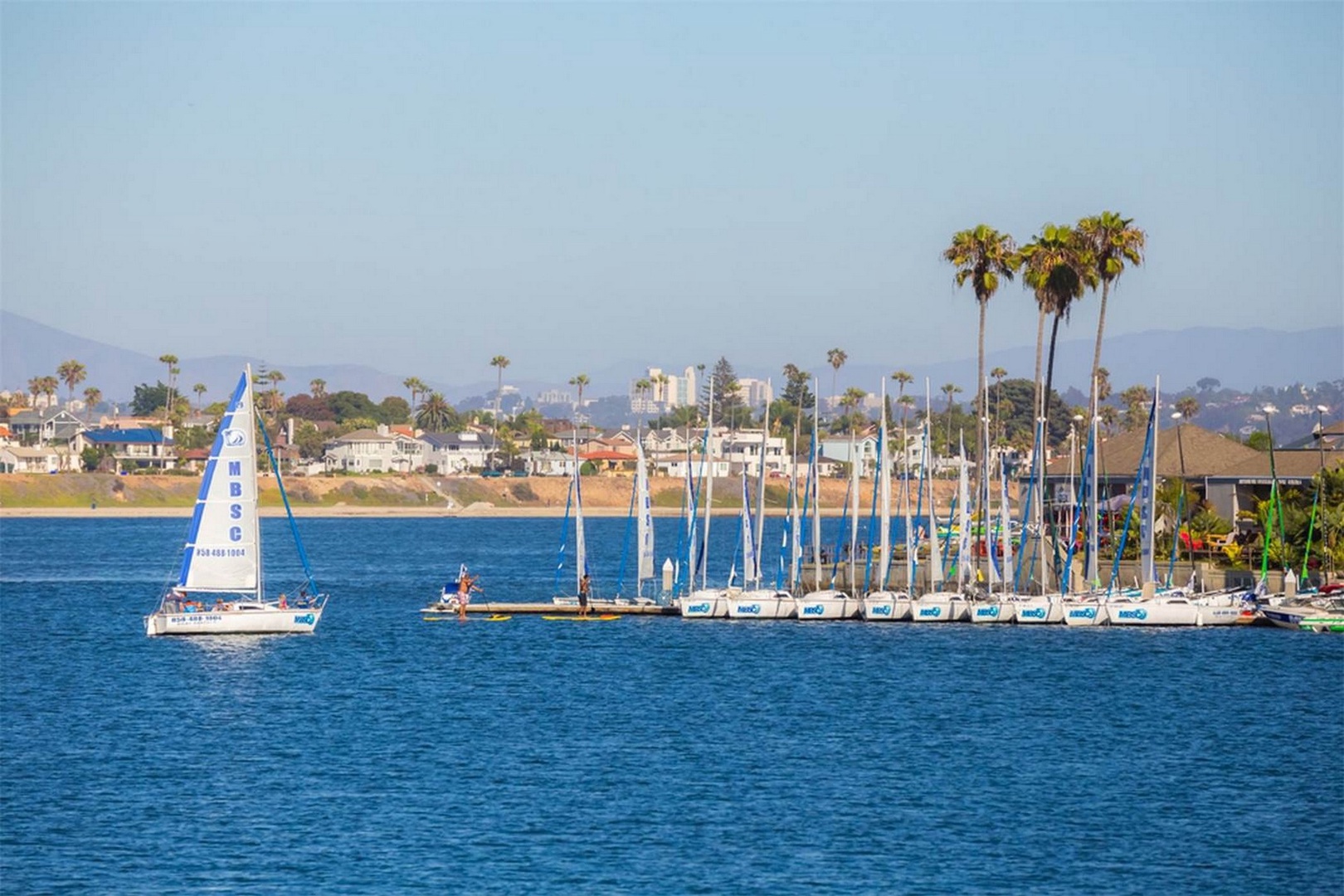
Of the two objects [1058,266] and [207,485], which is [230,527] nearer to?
[207,485]

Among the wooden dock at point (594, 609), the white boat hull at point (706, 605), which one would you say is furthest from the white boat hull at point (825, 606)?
the wooden dock at point (594, 609)

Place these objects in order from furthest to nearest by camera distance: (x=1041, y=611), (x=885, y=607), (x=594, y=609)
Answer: (x=594, y=609), (x=885, y=607), (x=1041, y=611)

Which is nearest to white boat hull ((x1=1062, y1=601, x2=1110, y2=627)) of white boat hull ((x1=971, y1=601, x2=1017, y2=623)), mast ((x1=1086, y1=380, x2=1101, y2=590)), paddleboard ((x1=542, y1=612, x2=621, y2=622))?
white boat hull ((x1=971, y1=601, x2=1017, y2=623))

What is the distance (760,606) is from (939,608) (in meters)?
7.62

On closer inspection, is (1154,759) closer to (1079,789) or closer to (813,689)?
(1079,789)

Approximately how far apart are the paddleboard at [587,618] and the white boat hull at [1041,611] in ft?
57.2

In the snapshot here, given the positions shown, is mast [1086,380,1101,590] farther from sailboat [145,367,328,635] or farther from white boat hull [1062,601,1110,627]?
sailboat [145,367,328,635]

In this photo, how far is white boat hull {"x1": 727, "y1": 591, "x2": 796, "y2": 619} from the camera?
81125mm

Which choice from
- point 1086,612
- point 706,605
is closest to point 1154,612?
point 1086,612

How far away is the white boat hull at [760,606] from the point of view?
81.1 m

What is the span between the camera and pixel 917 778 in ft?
150

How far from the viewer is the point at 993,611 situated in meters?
79.1

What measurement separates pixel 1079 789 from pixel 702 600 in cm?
3769

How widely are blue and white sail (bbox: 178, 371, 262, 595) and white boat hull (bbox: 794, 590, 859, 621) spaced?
23516 mm
